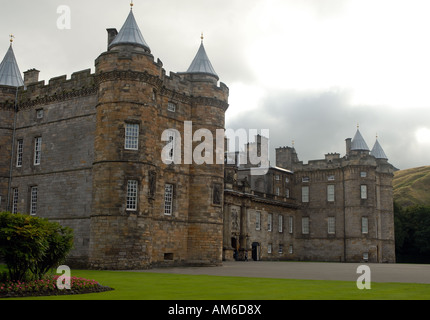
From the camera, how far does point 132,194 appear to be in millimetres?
31047

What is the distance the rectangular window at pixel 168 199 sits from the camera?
35.7 m

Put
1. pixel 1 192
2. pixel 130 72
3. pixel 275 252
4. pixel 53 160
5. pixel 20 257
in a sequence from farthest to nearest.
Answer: pixel 275 252, pixel 1 192, pixel 53 160, pixel 130 72, pixel 20 257

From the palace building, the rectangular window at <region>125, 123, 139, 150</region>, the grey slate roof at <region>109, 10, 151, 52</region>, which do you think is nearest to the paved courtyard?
the palace building

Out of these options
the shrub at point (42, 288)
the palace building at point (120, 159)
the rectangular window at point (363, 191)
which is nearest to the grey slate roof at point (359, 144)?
the rectangular window at point (363, 191)

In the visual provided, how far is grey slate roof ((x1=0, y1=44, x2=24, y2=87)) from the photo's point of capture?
132ft

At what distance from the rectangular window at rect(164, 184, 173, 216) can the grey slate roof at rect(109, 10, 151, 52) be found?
9.43 meters

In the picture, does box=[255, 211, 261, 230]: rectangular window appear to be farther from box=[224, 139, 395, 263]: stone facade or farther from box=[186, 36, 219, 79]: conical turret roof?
box=[186, 36, 219, 79]: conical turret roof

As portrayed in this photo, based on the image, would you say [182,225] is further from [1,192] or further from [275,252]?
[275,252]

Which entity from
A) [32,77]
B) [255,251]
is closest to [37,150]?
[32,77]

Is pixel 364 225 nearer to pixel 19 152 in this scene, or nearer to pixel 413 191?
pixel 19 152
